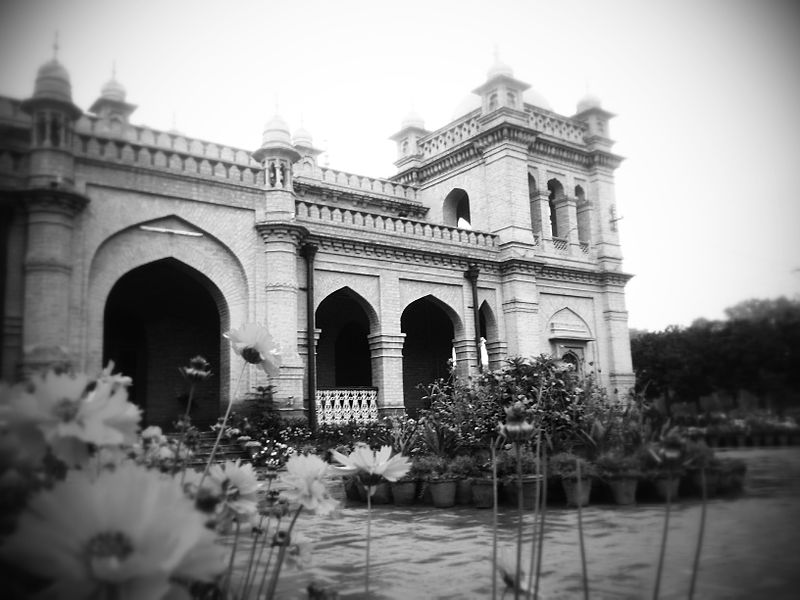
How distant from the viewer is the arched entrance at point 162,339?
15984mm

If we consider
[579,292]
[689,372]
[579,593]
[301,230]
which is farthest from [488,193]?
[689,372]

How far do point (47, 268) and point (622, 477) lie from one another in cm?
972

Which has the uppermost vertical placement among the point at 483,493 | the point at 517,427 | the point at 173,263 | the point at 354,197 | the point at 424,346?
the point at 354,197

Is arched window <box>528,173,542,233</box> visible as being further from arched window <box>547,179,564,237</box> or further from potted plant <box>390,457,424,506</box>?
potted plant <box>390,457,424,506</box>

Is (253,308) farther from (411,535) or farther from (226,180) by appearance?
(411,535)

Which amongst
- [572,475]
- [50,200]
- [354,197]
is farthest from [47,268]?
[572,475]

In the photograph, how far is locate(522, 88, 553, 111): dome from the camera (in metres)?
21.1

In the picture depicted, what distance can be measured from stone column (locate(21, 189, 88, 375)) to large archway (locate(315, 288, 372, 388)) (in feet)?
25.1

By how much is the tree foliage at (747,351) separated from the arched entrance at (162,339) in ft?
50.3

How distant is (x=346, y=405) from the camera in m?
14.9

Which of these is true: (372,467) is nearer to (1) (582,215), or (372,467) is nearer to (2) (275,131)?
(2) (275,131)

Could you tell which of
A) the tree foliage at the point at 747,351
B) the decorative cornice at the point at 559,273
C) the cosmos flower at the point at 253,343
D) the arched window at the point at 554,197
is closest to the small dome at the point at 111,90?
the cosmos flower at the point at 253,343

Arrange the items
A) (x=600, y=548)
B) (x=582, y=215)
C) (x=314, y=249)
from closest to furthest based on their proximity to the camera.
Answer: (x=600, y=548), (x=314, y=249), (x=582, y=215)

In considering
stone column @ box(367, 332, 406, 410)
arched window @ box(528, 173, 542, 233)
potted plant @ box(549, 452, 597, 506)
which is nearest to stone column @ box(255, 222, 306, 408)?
stone column @ box(367, 332, 406, 410)
